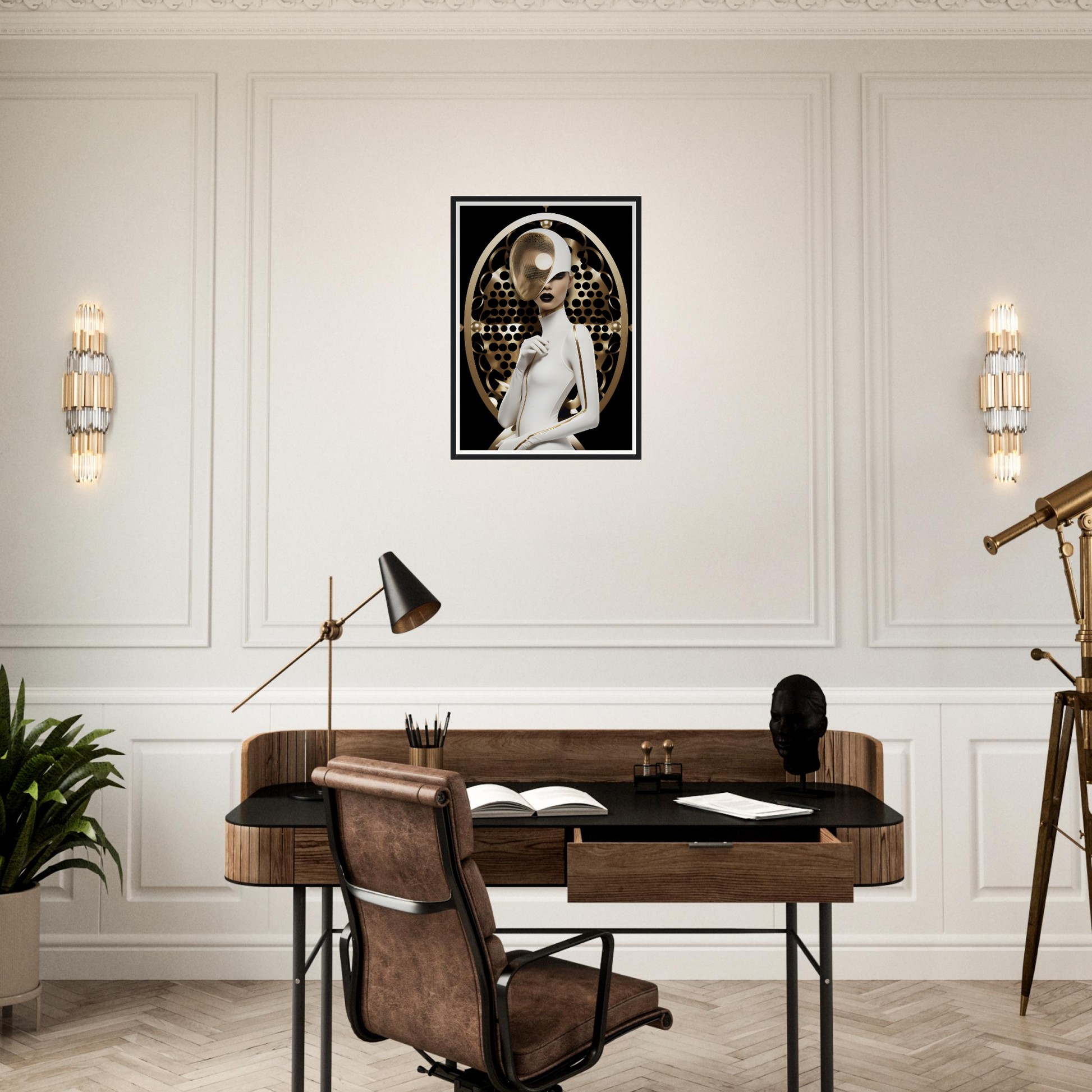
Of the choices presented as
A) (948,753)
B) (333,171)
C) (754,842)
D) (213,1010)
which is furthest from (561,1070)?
(333,171)

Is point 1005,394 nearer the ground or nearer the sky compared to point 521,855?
nearer the sky

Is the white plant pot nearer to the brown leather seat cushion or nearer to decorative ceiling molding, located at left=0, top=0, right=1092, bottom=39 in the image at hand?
the brown leather seat cushion

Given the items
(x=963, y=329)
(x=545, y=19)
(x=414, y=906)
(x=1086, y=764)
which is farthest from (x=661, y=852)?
(x=545, y=19)

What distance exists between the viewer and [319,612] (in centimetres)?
351

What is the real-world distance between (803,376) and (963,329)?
0.58m

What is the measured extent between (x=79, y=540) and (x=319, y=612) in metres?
0.87

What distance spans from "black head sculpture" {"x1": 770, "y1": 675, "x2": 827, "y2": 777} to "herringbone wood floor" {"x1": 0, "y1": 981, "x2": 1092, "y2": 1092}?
91cm

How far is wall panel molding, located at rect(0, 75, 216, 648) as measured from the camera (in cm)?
350

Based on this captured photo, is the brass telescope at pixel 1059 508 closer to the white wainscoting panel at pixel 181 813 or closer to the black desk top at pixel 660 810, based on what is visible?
the black desk top at pixel 660 810

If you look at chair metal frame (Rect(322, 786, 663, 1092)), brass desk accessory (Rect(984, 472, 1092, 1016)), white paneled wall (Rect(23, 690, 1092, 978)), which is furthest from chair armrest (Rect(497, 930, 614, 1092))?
brass desk accessory (Rect(984, 472, 1092, 1016))

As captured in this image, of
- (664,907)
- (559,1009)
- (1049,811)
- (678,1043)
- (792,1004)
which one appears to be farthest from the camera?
(664,907)

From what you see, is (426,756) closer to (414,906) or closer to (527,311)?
(414,906)

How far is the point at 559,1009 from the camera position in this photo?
6.23 ft

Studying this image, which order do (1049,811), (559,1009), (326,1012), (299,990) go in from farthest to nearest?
(1049,811)
(326,1012)
(299,990)
(559,1009)
